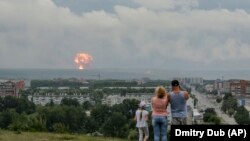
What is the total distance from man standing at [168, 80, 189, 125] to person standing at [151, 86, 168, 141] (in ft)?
0.50

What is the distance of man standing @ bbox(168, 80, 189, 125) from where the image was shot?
39.5ft

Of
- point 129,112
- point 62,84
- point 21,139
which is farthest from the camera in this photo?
point 62,84

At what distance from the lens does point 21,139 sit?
15.1m

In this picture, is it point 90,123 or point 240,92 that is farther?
point 240,92

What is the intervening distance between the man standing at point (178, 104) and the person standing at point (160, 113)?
0.15 m

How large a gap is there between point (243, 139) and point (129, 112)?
50.5 m

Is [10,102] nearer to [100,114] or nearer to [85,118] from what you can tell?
[100,114]

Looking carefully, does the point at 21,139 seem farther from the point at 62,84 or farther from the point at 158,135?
the point at 62,84

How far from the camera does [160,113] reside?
1234cm

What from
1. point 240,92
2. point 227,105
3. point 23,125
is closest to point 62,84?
point 240,92

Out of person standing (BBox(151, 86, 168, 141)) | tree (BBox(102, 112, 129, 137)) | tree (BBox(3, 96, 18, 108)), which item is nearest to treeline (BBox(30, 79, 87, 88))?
tree (BBox(3, 96, 18, 108))

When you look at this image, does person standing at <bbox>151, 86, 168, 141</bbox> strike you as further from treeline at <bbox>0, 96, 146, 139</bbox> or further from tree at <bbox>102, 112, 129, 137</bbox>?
tree at <bbox>102, 112, 129, 137</bbox>

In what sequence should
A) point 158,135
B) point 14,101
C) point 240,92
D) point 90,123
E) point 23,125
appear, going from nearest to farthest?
point 158,135, point 23,125, point 90,123, point 14,101, point 240,92

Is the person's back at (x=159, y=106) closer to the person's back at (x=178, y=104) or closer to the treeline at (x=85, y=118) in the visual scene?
the person's back at (x=178, y=104)
